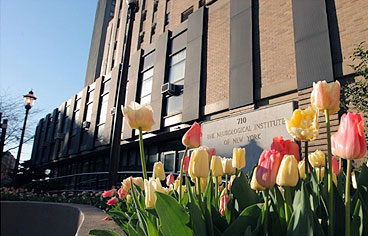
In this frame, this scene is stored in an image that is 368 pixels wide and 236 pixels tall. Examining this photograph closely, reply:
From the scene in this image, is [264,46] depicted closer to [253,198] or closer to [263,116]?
[263,116]

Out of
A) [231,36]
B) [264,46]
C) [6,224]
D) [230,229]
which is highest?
[231,36]

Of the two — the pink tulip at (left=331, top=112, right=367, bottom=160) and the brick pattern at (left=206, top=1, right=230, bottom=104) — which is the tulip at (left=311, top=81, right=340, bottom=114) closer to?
the pink tulip at (left=331, top=112, right=367, bottom=160)

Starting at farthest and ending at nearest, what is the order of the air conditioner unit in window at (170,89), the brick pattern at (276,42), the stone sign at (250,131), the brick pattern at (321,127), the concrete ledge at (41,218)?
the air conditioner unit in window at (170,89), the brick pattern at (276,42), the stone sign at (250,131), the brick pattern at (321,127), the concrete ledge at (41,218)

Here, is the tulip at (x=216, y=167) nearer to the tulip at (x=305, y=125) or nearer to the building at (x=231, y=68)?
the tulip at (x=305, y=125)

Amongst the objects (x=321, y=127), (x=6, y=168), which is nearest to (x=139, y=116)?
(x=321, y=127)

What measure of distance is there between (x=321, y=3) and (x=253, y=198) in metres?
9.00

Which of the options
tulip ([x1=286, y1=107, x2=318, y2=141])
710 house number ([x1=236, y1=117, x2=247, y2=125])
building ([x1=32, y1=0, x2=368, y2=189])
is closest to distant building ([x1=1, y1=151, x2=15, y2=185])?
building ([x1=32, y1=0, x2=368, y2=189])

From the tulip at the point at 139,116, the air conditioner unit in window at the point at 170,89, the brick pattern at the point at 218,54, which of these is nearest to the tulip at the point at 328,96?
the tulip at the point at 139,116

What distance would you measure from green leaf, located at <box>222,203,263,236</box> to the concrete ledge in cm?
331

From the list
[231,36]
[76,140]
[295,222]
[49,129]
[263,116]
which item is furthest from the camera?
[49,129]

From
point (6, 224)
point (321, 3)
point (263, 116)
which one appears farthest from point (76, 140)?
point (321, 3)

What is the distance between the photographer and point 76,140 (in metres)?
24.0

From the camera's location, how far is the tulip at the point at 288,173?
920 mm

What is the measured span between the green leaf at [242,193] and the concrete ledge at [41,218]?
319 centimetres
